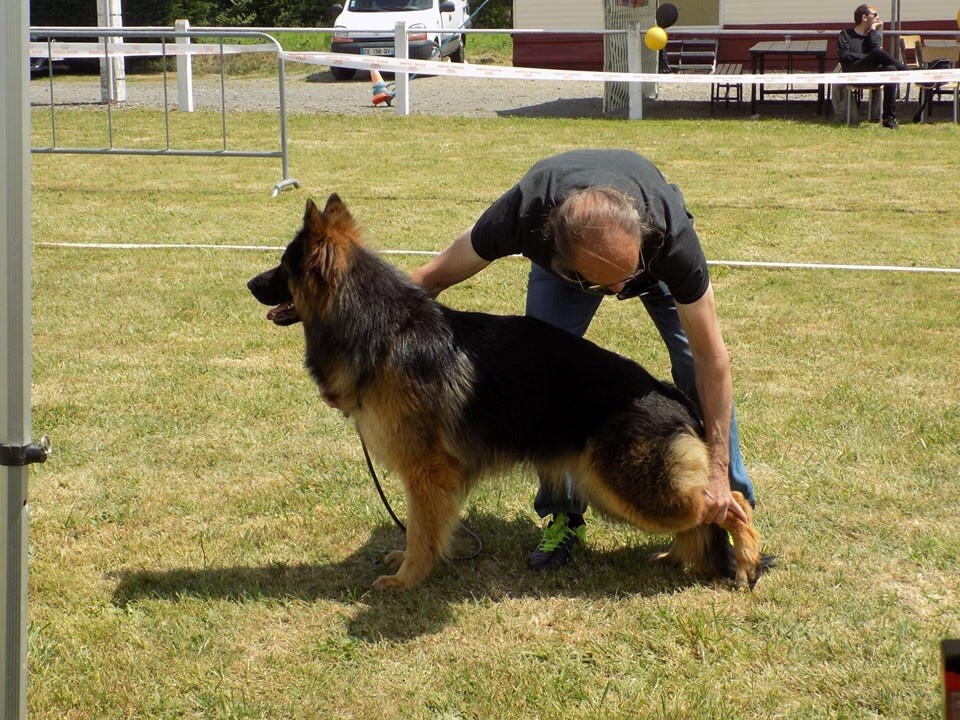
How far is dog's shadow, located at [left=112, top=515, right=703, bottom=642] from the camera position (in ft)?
12.6

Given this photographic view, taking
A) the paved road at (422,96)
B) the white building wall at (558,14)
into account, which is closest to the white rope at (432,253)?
the paved road at (422,96)

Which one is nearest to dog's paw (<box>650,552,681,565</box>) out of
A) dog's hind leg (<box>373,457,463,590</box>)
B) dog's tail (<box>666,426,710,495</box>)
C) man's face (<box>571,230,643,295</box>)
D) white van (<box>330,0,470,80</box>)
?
dog's tail (<box>666,426,710,495</box>)

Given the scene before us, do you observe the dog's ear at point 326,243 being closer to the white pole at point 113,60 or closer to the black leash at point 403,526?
the black leash at point 403,526

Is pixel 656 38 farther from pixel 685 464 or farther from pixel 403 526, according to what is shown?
pixel 685 464

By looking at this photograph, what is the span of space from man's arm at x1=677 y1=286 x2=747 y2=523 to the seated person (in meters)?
15.1

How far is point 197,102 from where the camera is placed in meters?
21.2

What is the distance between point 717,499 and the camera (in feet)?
12.6

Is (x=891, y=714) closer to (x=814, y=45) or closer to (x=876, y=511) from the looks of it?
(x=876, y=511)

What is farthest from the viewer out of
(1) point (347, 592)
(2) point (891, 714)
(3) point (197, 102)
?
(3) point (197, 102)

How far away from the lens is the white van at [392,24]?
930 inches

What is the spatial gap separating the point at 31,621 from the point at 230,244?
20.8 feet

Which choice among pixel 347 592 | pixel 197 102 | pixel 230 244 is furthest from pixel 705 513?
pixel 197 102

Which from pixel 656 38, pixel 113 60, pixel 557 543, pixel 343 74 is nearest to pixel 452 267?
→ pixel 557 543

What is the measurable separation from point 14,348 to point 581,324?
2.38 meters
